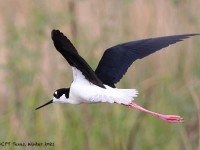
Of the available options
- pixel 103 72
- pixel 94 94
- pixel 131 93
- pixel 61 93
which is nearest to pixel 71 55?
pixel 94 94

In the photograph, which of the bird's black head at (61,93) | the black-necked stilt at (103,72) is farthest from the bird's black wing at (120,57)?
the bird's black head at (61,93)

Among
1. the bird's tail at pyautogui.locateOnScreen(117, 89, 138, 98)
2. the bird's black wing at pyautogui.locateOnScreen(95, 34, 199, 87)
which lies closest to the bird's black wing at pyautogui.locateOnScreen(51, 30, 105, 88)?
the bird's tail at pyautogui.locateOnScreen(117, 89, 138, 98)

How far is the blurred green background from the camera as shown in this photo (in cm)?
512

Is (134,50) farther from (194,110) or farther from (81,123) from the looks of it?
(194,110)

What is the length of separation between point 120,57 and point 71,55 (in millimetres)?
683

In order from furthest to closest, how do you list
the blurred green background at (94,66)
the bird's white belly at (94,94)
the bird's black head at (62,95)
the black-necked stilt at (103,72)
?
the blurred green background at (94,66) < the bird's black head at (62,95) < the bird's white belly at (94,94) < the black-necked stilt at (103,72)

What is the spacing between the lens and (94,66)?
582 cm

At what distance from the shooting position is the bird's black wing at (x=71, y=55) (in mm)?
3636

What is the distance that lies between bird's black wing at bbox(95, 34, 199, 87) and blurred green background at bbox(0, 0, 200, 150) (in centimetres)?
50

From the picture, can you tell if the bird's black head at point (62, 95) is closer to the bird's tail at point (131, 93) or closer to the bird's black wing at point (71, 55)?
the bird's black wing at point (71, 55)

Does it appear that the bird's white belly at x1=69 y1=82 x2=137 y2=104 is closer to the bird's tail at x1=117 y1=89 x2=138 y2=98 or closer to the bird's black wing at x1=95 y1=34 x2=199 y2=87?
the bird's tail at x1=117 y1=89 x2=138 y2=98

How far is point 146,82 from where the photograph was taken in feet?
18.9

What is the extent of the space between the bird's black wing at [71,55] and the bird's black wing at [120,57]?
0.32 m

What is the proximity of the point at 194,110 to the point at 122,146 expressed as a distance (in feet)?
3.02
